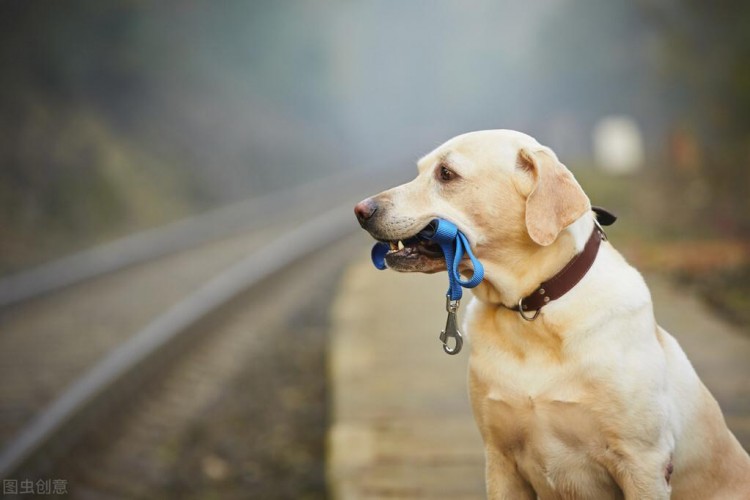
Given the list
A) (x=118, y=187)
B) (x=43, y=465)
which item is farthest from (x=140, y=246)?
(x=43, y=465)

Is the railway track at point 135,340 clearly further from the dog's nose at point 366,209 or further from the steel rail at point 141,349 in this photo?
the dog's nose at point 366,209

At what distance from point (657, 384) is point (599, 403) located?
0.66ft

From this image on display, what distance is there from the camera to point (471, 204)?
284cm

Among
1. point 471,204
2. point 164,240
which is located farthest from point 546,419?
point 164,240

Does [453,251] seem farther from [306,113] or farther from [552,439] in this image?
[306,113]

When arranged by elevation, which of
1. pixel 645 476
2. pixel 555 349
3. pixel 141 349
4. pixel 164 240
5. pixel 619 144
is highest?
pixel 619 144

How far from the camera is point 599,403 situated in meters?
2.60

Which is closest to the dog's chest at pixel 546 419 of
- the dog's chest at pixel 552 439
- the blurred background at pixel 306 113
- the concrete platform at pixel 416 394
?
the dog's chest at pixel 552 439

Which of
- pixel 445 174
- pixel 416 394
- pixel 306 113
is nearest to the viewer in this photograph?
pixel 445 174

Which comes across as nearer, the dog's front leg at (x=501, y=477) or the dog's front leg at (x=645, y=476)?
the dog's front leg at (x=645, y=476)

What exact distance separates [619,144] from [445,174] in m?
16.4

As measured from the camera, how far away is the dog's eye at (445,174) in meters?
2.88

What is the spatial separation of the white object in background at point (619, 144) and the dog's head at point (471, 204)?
14.9 m

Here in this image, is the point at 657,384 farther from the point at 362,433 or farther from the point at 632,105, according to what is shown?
the point at 632,105
